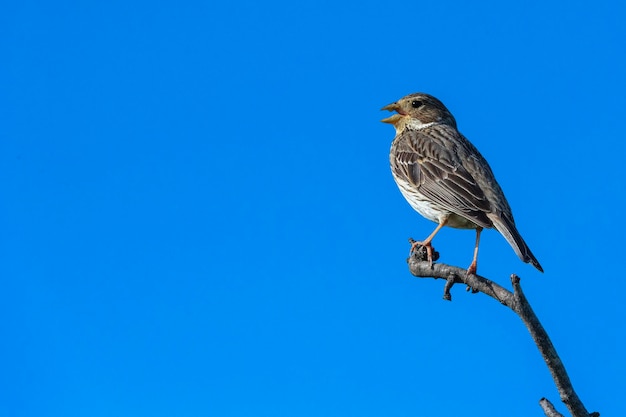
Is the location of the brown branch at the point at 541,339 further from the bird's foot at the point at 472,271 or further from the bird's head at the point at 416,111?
the bird's head at the point at 416,111

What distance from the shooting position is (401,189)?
1191cm

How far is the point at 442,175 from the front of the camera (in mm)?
11125

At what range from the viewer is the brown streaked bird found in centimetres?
996

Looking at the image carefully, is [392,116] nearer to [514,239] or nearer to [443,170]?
[443,170]

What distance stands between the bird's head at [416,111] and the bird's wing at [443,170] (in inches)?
10.3

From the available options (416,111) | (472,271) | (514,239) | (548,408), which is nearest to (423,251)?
(514,239)

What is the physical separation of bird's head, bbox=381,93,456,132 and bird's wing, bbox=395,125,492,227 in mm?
262

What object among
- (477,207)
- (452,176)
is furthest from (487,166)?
(477,207)

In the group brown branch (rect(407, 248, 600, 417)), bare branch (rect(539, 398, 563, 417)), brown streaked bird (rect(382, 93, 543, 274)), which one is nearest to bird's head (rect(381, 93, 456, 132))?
brown streaked bird (rect(382, 93, 543, 274))

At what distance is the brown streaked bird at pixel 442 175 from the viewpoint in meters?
9.96

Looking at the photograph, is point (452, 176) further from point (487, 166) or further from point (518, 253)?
point (518, 253)

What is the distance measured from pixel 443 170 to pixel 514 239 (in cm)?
228

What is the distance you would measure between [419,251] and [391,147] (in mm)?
3616

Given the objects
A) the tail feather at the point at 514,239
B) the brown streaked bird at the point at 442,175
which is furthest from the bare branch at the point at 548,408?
the tail feather at the point at 514,239
